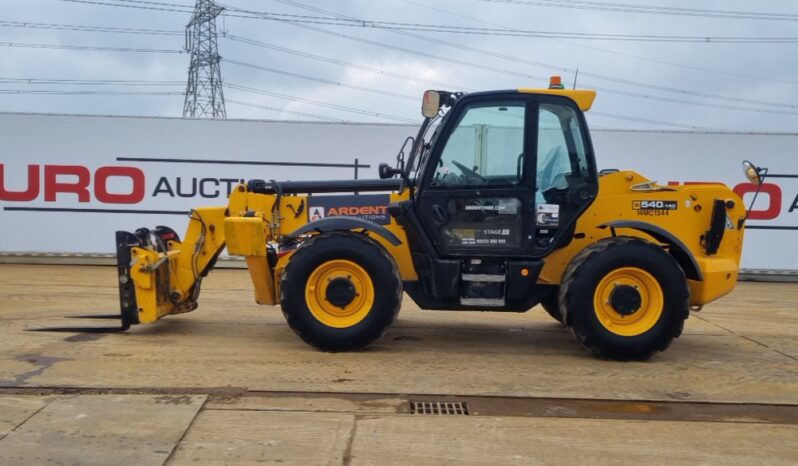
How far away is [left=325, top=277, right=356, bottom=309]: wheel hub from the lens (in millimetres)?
5539

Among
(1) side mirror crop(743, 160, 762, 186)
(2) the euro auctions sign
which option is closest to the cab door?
(1) side mirror crop(743, 160, 762, 186)

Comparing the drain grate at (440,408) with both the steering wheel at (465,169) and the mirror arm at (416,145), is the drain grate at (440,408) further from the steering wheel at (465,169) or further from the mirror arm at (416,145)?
the mirror arm at (416,145)

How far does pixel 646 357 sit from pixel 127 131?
10.5m

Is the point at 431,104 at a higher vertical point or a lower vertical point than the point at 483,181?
higher

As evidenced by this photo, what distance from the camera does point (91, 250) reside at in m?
12.6

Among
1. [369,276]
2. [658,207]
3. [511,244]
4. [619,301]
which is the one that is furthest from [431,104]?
[619,301]

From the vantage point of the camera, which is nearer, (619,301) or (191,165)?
(619,301)

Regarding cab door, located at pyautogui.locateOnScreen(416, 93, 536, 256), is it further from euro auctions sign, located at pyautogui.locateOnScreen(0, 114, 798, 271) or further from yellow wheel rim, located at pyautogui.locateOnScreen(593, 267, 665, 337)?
euro auctions sign, located at pyautogui.locateOnScreen(0, 114, 798, 271)

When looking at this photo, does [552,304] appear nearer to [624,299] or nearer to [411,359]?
[624,299]

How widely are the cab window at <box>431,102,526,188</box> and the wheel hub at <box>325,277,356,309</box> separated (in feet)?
3.68

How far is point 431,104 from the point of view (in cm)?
577

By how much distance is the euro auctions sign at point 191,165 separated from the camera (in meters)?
12.5

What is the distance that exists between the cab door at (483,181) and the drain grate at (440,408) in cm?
159

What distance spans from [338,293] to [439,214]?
3.58 ft
